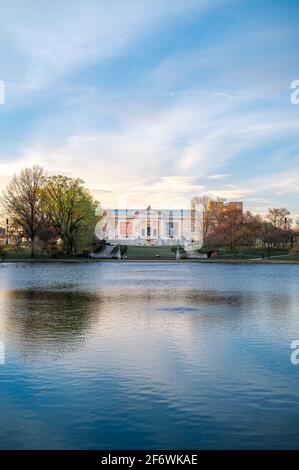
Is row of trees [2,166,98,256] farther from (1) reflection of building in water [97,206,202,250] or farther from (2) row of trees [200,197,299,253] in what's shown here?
(1) reflection of building in water [97,206,202,250]

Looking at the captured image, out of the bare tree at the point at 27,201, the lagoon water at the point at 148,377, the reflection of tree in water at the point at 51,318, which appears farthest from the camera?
the bare tree at the point at 27,201

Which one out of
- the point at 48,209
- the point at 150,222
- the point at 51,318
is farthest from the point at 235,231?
the point at 150,222

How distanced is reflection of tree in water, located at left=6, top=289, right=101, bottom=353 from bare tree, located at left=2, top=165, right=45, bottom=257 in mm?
45232

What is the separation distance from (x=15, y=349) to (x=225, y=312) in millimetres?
10168

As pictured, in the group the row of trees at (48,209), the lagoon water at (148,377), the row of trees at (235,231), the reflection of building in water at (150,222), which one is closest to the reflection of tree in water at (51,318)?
the lagoon water at (148,377)

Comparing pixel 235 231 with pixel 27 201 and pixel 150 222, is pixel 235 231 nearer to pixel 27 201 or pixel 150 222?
pixel 27 201

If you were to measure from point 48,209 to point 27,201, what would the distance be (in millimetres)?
3232

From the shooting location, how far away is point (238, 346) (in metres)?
15.7

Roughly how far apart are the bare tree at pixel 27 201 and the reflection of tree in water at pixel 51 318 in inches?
1781

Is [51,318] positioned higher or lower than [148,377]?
higher

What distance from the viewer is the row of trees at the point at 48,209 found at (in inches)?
2933

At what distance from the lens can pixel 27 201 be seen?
74.9 m

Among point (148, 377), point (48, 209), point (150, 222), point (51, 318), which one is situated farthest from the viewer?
point (150, 222)

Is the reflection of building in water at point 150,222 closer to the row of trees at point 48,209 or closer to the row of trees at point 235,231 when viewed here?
the row of trees at point 235,231
